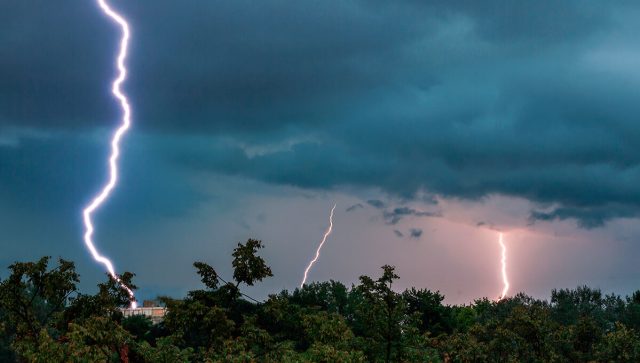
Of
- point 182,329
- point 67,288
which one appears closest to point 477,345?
point 182,329

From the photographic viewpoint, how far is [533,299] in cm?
7131

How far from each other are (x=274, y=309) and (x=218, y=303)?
81.3 inches

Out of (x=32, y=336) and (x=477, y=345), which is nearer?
(x=32, y=336)

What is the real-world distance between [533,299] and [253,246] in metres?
54.3

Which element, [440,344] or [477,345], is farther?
[440,344]

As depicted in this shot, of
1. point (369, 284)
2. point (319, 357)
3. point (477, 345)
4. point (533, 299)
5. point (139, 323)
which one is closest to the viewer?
point (319, 357)

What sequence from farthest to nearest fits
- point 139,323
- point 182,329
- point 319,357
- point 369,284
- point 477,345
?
point 139,323 → point 477,345 → point 369,284 → point 182,329 → point 319,357

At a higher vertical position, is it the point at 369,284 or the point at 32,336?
the point at 369,284

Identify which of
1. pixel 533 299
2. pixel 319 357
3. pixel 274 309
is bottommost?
pixel 319 357

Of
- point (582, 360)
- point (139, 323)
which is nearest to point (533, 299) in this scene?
point (139, 323)

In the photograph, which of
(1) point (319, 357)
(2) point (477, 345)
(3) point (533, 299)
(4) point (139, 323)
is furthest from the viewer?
(3) point (533, 299)

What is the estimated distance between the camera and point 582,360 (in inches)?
1101

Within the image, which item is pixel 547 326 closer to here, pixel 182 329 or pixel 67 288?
pixel 182 329

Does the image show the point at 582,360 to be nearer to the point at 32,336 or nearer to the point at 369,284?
the point at 369,284
